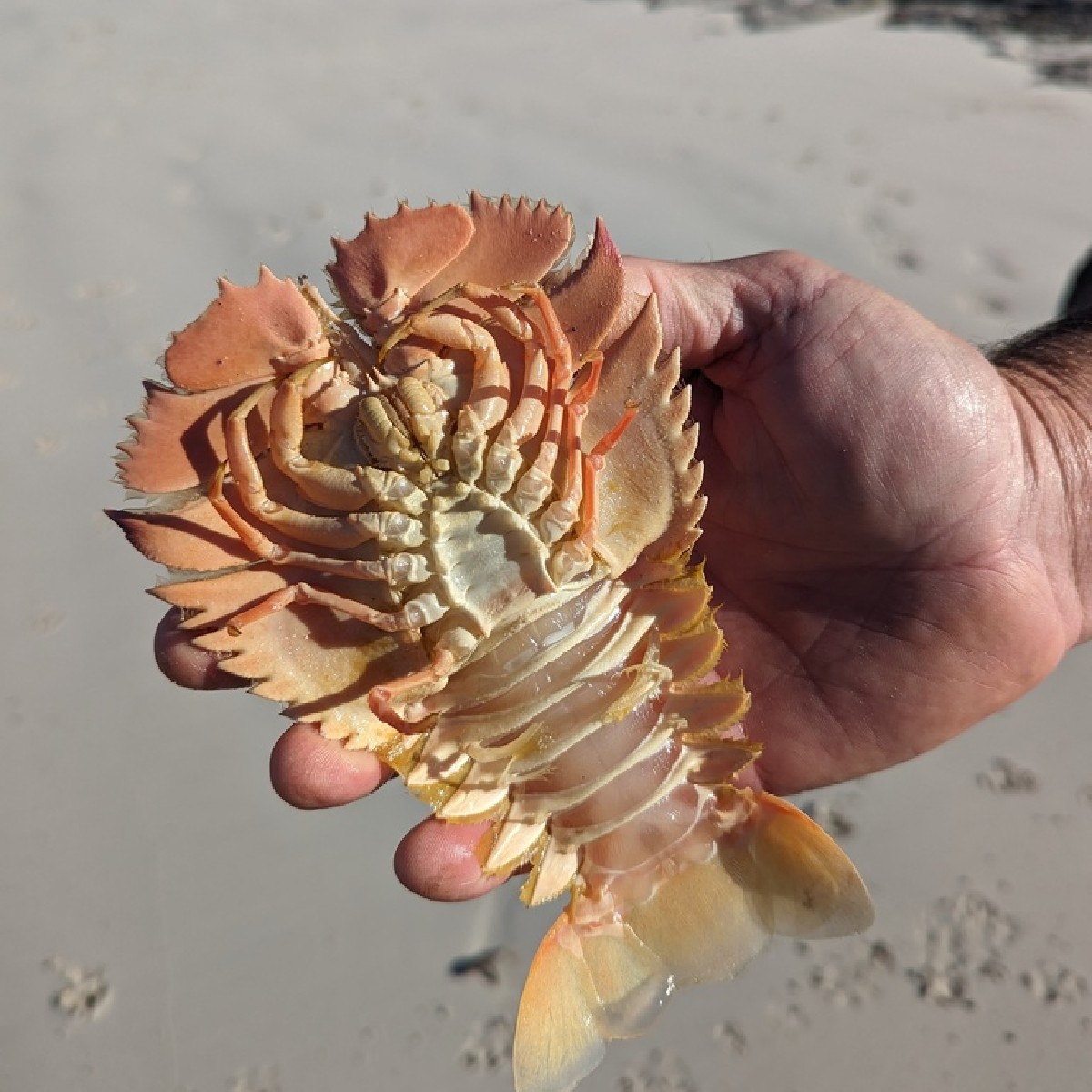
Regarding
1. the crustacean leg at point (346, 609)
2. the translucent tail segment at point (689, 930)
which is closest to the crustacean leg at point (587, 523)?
the crustacean leg at point (346, 609)

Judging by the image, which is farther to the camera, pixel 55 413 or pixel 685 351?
pixel 55 413

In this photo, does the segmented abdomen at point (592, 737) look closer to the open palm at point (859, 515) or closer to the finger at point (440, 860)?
the finger at point (440, 860)

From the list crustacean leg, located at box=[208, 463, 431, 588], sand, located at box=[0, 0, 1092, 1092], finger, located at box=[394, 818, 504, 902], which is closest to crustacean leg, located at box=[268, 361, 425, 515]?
crustacean leg, located at box=[208, 463, 431, 588]

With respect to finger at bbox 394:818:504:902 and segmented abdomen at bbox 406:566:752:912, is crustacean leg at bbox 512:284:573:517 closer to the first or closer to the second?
segmented abdomen at bbox 406:566:752:912

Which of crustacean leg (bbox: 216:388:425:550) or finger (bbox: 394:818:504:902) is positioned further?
finger (bbox: 394:818:504:902)

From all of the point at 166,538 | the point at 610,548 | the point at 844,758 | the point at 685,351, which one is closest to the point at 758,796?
the point at 844,758

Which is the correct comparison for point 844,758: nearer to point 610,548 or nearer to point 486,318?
point 610,548
